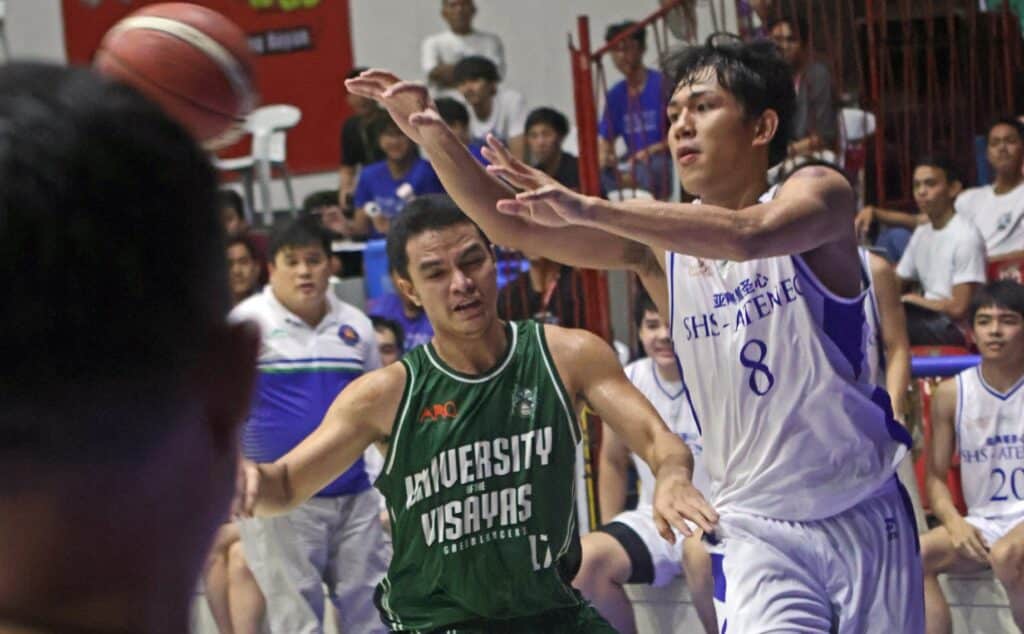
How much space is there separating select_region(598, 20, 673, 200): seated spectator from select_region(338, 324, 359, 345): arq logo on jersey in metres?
1.97

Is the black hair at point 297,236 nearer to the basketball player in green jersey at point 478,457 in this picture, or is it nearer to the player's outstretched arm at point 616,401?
the basketball player in green jersey at point 478,457

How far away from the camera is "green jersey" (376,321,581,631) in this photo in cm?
414

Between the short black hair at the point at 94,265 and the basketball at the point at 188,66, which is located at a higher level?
the basketball at the point at 188,66

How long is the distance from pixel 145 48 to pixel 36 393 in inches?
119

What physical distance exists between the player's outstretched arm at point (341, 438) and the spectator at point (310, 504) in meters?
2.40

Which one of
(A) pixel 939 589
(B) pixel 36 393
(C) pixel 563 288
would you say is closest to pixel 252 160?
(C) pixel 563 288

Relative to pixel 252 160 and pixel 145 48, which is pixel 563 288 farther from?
pixel 252 160

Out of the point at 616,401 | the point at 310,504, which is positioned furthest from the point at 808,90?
the point at 616,401

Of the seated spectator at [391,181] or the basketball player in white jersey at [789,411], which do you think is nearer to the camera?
the basketball player in white jersey at [789,411]

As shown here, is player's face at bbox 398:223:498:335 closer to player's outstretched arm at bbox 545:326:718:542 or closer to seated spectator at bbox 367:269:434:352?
player's outstretched arm at bbox 545:326:718:542

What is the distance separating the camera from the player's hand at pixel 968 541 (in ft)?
19.5

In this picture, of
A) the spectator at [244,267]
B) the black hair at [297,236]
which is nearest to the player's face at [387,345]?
the spectator at [244,267]

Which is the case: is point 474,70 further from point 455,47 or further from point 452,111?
point 455,47

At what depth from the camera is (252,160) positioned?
12.8 metres
